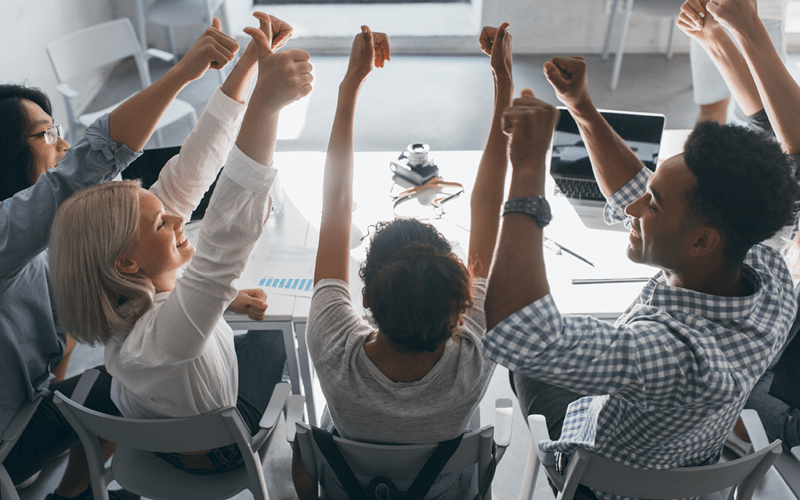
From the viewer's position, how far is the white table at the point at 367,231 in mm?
1714

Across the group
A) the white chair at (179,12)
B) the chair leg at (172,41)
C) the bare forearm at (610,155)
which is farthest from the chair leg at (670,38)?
the chair leg at (172,41)

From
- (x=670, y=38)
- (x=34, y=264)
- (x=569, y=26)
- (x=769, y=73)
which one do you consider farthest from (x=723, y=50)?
(x=670, y=38)

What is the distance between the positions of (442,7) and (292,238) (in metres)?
4.41

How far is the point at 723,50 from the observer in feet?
5.40

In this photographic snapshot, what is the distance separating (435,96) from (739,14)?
329 centimetres

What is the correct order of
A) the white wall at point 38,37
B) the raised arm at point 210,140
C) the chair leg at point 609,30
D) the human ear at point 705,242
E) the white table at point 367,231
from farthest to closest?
1. the chair leg at point 609,30
2. the white wall at point 38,37
3. the white table at point 367,231
4. the raised arm at point 210,140
5. the human ear at point 705,242

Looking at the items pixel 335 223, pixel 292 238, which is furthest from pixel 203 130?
pixel 292 238

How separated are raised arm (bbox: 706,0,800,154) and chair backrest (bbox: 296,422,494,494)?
43.8 inches

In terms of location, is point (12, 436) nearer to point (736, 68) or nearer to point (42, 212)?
point (42, 212)

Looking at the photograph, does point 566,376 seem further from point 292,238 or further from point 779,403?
point 292,238

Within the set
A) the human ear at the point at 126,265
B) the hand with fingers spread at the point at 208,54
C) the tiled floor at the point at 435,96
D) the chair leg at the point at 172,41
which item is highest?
the hand with fingers spread at the point at 208,54

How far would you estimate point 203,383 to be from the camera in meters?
1.38

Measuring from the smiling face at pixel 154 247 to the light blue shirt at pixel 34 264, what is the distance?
194 mm

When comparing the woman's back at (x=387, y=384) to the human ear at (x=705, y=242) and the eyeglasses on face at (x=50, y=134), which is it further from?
the eyeglasses on face at (x=50, y=134)
